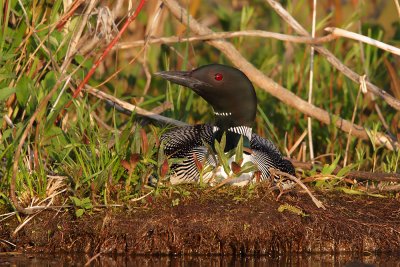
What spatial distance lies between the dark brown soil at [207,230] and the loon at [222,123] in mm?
350

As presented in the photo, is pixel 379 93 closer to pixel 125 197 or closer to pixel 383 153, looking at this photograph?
pixel 383 153

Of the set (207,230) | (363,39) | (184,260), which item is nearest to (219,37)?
(363,39)

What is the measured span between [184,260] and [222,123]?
128cm

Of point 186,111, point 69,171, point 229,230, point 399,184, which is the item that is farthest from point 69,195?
point 399,184

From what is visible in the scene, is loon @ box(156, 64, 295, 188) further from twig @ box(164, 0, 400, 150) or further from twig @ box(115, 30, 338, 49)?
twig @ box(164, 0, 400, 150)

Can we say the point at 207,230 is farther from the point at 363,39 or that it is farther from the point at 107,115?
the point at 107,115

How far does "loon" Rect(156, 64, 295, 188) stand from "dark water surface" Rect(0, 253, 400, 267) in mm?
690

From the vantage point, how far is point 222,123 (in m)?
6.09

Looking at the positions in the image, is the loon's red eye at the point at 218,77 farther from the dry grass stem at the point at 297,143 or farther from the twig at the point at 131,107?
the dry grass stem at the point at 297,143

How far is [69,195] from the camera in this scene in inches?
214

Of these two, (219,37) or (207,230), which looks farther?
(219,37)

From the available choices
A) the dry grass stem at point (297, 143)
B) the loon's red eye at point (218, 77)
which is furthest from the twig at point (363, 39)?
the dry grass stem at point (297, 143)

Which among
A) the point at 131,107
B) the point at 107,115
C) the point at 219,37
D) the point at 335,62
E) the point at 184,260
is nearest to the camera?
the point at 184,260

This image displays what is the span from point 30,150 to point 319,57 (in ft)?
9.07
